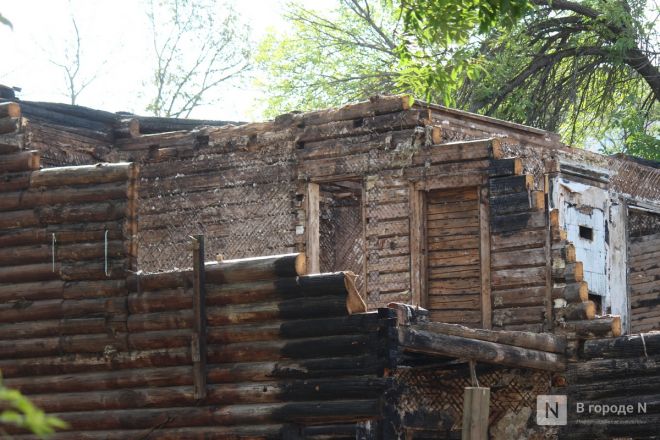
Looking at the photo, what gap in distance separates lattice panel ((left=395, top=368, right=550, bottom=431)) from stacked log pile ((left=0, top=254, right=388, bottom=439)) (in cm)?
291

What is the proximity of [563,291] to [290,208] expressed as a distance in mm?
4108

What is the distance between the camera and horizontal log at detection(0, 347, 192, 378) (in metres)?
12.1

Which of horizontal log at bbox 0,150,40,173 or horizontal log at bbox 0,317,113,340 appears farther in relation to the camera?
horizontal log at bbox 0,150,40,173

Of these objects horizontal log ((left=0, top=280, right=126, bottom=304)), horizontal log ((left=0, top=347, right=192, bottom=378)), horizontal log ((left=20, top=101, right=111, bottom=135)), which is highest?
horizontal log ((left=20, top=101, right=111, bottom=135))

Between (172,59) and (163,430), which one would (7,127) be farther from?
(172,59)

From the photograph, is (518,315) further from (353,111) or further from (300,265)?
(300,265)

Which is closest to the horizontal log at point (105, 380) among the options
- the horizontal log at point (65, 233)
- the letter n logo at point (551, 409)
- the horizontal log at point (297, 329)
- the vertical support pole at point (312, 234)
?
the horizontal log at point (297, 329)

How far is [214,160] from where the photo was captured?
1772 cm

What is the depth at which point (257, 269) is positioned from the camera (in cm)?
1177

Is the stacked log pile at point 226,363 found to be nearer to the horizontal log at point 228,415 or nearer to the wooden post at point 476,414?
the horizontal log at point 228,415

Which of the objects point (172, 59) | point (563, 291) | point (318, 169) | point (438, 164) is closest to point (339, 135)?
point (318, 169)

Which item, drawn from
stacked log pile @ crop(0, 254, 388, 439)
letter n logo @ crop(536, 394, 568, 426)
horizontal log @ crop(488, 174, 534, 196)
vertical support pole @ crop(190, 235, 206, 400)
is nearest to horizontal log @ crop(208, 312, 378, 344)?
stacked log pile @ crop(0, 254, 388, 439)

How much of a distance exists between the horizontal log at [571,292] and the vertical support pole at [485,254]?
35.3 inches

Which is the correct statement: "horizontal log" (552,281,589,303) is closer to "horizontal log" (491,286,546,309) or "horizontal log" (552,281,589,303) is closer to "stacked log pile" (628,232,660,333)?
"horizontal log" (491,286,546,309)
